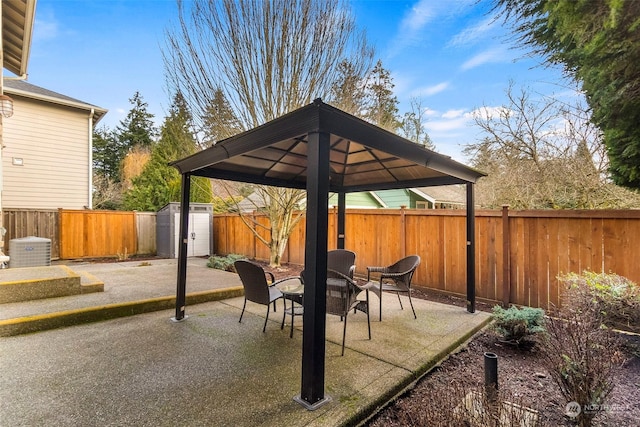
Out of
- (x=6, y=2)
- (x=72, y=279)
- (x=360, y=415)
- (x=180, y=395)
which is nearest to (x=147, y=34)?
(x=6, y=2)

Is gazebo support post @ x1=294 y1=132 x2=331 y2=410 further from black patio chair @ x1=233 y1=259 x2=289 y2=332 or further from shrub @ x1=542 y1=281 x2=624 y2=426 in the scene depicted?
shrub @ x1=542 y1=281 x2=624 y2=426

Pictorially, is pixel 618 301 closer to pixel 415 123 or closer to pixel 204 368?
pixel 204 368

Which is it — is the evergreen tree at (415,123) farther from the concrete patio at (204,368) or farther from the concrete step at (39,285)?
the concrete step at (39,285)

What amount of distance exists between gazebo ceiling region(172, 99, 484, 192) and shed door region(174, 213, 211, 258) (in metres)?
A: 6.18

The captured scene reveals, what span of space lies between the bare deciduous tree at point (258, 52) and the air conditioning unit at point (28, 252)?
4.27 metres

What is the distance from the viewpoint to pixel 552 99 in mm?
6297

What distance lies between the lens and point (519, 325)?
331 centimetres

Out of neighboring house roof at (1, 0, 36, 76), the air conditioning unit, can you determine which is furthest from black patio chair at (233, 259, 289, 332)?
neighboring house roof at (1, 0, 36, 76)

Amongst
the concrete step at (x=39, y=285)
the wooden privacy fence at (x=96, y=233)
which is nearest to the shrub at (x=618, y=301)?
the concrete step at (x=39, y=285)

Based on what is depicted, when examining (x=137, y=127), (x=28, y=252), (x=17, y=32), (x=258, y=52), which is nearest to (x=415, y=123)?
(x=258, y=52)

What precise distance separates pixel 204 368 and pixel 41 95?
34.9ft

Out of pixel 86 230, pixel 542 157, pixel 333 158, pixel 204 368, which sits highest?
pixel 542 157

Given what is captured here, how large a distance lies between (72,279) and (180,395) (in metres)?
3.46

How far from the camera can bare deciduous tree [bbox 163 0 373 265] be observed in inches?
247
